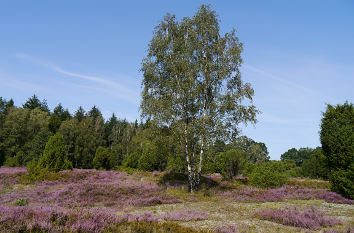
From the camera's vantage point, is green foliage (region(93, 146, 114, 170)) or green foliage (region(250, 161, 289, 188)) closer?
green foliage (region(250, 161, 289, 188))

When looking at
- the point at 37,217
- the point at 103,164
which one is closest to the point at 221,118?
the point at 37,217

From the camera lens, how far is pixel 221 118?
55.9 feet

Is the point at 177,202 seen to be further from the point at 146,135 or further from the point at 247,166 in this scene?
the point at 247,166

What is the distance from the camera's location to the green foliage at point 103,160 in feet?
125

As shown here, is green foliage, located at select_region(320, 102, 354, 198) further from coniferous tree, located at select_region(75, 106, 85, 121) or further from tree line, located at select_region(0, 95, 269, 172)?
coniferous tree, located at select_region(75, 106, 85, 121)

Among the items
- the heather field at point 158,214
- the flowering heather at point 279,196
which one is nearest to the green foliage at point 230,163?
the heather field at point 158,214

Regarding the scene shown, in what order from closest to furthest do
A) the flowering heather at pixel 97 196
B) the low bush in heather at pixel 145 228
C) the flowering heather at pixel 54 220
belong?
the flowering heather at pixel 54 220 → the low bush in heather at pixel 145 228 → the flowering heather at pixel 97 196

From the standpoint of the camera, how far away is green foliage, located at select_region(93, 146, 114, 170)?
3816 centimetres

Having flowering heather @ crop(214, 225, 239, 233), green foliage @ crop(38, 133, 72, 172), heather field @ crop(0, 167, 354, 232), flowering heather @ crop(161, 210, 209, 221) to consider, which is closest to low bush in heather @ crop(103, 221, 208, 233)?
heather field @ crop(0, 167, 354, 232)

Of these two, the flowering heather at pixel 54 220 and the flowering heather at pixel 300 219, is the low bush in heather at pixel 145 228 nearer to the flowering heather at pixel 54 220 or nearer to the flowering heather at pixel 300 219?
the flowering heather at pixel 54 220

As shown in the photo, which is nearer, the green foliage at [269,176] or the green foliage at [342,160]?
the green foliage at [342,160]

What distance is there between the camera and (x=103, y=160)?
126ft

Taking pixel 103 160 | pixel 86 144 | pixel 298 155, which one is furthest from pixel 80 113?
pixel 298 155

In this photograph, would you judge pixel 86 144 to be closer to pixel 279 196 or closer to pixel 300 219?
pixel 279 196
